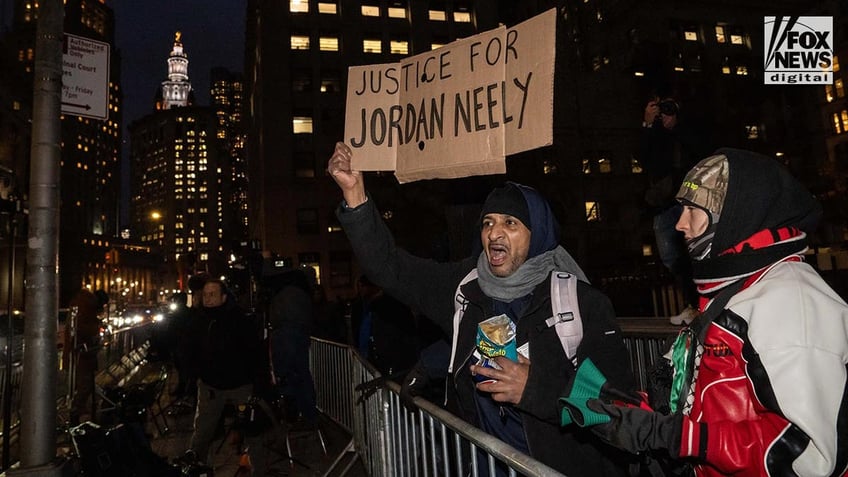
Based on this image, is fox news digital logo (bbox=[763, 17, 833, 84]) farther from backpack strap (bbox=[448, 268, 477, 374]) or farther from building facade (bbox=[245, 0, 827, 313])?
building facade (bbox=[245, 0, 827, 313])

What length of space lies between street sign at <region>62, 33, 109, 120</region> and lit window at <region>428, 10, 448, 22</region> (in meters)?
44.6

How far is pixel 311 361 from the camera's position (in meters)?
9.71

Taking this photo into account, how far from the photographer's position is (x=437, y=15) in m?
47.3

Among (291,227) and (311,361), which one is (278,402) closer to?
(311,361)

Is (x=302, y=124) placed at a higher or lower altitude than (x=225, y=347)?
higher

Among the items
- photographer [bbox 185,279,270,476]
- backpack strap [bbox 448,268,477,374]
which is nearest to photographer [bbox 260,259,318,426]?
photographer [bbox 185,279,270,476]

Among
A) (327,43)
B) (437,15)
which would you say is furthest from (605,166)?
(327,43)

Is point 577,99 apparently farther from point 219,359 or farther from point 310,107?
point 219,359

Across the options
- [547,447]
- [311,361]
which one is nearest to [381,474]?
[547,447]

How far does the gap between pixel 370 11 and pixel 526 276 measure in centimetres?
4745

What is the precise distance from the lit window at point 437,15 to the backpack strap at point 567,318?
4871 centimetres

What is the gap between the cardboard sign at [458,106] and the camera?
3.03m

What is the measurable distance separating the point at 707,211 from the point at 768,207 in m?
0.21

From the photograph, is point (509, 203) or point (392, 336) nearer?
point (509, 203)
